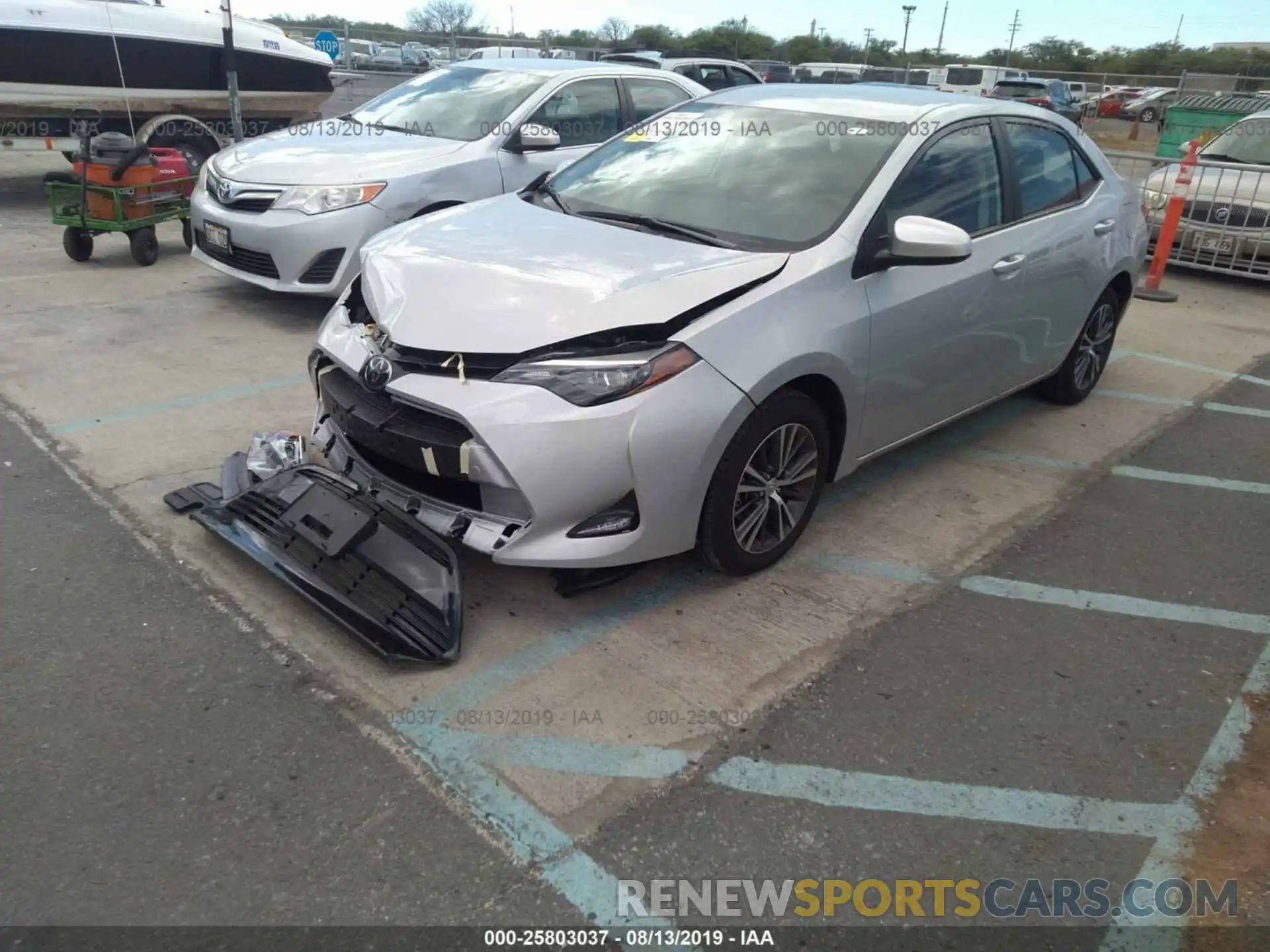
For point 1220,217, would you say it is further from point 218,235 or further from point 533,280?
point 218,235

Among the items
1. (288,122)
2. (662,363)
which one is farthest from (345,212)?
(288,122)

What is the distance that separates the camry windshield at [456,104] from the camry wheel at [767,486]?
4.35 m

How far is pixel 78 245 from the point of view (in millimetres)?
7832

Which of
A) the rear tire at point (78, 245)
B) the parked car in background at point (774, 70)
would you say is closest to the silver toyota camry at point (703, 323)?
the rear tire at point (78, 245)

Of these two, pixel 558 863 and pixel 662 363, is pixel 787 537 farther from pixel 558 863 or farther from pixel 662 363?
pixel 558 863

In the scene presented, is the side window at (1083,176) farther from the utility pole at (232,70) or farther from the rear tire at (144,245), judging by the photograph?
the utility pole at (232,70)

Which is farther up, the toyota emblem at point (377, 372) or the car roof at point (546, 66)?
the car roof at point (546, 66)

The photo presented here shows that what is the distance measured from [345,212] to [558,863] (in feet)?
16.5

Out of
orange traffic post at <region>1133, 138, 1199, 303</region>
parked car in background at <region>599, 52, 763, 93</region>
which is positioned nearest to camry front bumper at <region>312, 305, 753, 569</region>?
orange traffic post at <region>1133, 138, 1199, 303</region>

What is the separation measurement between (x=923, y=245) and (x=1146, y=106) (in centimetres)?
3281

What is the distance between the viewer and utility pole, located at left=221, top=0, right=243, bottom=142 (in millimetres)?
10453

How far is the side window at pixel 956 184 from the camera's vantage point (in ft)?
12.7

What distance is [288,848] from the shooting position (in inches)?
91.7

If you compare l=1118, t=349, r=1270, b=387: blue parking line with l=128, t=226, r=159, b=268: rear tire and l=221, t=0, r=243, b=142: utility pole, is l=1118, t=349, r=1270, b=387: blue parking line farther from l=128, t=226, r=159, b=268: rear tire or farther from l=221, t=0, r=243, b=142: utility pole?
l=221, t=0, r=243, b=142: utility pole
